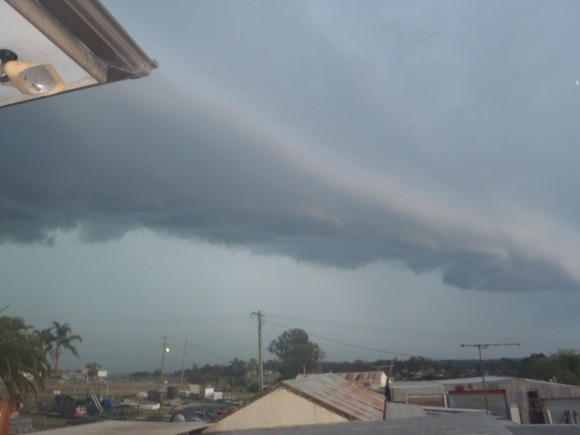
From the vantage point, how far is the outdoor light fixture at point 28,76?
2207 mm

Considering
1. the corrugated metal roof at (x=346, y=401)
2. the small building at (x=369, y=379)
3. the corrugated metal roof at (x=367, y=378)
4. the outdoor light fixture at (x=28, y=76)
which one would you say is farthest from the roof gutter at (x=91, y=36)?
the corrugated metal roof at (x=367, y=378)

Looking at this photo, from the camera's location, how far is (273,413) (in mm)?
13016

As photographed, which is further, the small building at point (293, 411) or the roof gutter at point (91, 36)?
the small building at point (293, 411)

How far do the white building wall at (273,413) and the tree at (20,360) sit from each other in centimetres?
1510

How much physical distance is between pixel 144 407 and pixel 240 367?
55.3 meters

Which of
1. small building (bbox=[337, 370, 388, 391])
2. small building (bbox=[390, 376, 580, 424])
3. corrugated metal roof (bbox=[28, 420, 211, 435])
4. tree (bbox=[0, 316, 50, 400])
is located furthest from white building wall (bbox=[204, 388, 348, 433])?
small building (bbox=[337, 370, 388, 391])

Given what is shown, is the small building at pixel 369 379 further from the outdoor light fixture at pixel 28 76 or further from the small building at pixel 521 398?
the outdoor light fixture at pixel 28 76

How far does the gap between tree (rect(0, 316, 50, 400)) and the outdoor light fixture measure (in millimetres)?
24505

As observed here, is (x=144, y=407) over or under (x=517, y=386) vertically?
under

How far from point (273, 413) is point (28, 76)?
1284 cm

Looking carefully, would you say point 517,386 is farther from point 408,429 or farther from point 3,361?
point 3,361

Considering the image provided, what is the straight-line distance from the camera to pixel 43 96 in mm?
2533

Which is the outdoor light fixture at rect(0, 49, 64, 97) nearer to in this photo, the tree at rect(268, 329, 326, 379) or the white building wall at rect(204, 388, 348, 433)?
the white building wall at rect(204, 388, 348, 433)

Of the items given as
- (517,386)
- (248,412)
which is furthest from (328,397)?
(517,386)
